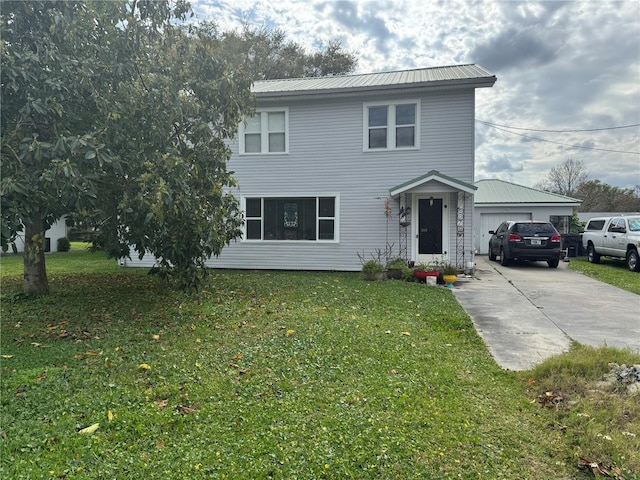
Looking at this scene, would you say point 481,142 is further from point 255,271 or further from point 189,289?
point 189,289

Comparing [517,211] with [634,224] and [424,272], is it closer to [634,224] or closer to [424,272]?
[634,224]

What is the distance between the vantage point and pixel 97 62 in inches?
223

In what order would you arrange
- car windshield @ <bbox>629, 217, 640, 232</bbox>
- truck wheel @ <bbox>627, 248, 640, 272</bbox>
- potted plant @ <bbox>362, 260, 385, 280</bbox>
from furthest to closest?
car windshield @ <bbox>629, 217, 640, 232</bbox>, truck wheel @ <bbox>627, 248, 640, 272</bbox>, potted plant @ <bbox>362, 260, 385, 280</bbox>

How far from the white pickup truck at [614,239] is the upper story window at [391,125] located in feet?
27.2

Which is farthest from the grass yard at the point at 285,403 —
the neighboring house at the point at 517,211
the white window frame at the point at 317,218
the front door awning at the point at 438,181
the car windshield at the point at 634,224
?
the neighboring house at the point at 517,211

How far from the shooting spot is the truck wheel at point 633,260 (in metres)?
13.2

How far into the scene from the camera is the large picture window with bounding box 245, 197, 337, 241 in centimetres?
1287

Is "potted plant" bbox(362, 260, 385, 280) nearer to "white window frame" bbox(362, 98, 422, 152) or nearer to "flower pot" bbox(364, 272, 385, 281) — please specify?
"flower pot" bbox(364, 272, 385, 281)

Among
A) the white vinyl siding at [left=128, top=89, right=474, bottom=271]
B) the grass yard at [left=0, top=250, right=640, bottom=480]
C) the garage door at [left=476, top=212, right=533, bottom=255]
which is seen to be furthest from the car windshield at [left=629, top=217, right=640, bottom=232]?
the grass yard at [left=0, top=250, right=640, bottom=480]

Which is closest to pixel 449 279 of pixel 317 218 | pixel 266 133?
pixel 317 218

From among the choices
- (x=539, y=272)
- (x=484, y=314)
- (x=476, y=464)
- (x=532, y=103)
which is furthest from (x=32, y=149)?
(x=532, y=103)

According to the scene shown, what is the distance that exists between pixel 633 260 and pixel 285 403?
14665 millimetres

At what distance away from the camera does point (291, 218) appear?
43.1 feet

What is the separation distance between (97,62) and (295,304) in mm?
4846
